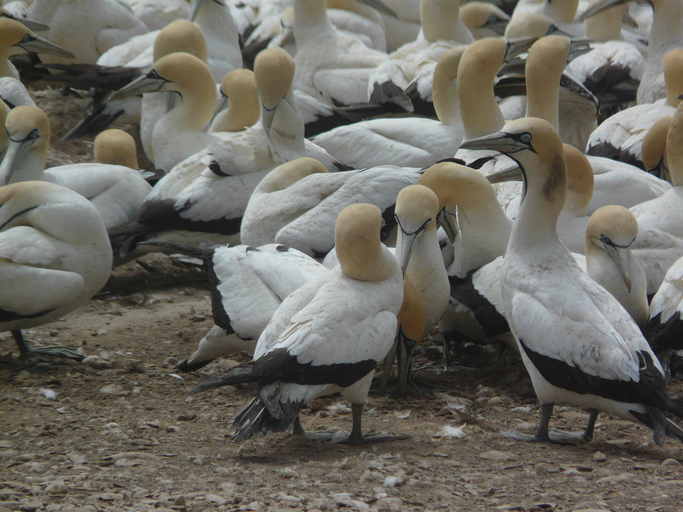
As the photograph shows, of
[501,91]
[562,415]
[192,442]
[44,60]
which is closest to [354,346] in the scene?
[192,442]

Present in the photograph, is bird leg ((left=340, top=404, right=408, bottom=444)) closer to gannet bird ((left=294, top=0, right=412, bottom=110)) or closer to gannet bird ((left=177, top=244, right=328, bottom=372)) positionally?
gannet bird ((left=177, top=244, right=328, bottom=372))

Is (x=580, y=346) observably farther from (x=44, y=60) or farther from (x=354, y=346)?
(x=44, y=60)

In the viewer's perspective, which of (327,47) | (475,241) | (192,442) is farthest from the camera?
(327,47)

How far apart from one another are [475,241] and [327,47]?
4100 millimetres

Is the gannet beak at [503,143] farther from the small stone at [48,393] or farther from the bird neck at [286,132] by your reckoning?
the bird neck at [286,132]

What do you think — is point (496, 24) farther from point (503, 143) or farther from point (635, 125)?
point (503, 143)

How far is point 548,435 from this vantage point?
19.2 ft

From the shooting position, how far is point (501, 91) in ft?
31.9

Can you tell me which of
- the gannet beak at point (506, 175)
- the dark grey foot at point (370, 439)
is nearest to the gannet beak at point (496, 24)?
the gannet beak at point (506, 175)

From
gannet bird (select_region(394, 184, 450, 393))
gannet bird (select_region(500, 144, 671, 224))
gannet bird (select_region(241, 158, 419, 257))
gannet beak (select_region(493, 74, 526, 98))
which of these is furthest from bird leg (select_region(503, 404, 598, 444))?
gannet beak (select_region(493, 74, 526, 98))

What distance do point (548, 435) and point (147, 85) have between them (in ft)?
15.1

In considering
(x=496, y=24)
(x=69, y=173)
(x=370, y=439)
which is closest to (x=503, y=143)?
(x=370, y=439)

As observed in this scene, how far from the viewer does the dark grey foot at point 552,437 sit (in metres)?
5.82

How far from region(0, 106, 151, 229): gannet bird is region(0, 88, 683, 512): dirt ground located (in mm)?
1062
